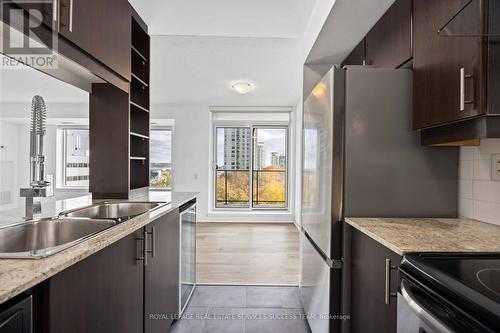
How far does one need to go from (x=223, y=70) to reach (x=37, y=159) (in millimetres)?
3114

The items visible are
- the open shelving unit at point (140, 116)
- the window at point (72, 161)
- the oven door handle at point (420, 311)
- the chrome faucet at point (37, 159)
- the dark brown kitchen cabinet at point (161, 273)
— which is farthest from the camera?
the window at point (72, 161)

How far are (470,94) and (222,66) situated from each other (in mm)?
3352

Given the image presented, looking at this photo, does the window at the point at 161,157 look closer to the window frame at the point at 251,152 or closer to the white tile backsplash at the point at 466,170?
the window frame at the point at 251,152

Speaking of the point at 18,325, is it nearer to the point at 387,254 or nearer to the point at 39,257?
the point at 39,257

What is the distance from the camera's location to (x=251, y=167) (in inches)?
237

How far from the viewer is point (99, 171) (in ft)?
7.23

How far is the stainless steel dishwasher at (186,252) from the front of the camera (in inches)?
86.0

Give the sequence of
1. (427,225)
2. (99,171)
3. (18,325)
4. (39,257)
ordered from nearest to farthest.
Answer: (18,325) → (39,257) → (427,225) → (99,171)

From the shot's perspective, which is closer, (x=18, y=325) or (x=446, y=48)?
(x=18, y=325)

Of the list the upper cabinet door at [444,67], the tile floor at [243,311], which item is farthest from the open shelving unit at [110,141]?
the upper cabinet door at [444,67]

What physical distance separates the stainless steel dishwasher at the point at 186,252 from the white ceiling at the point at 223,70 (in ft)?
6.65

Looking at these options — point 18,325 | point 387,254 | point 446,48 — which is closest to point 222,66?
point 446,48

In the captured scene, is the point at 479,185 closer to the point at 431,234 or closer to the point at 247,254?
the point at 431,234

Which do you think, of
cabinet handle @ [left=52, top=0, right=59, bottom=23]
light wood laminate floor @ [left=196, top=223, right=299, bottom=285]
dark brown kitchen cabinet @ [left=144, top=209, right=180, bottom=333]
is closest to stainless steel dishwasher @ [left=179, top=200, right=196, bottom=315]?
dark brown kitchen cabinet @ [left=144, top=209, right=180, bottom=333]
